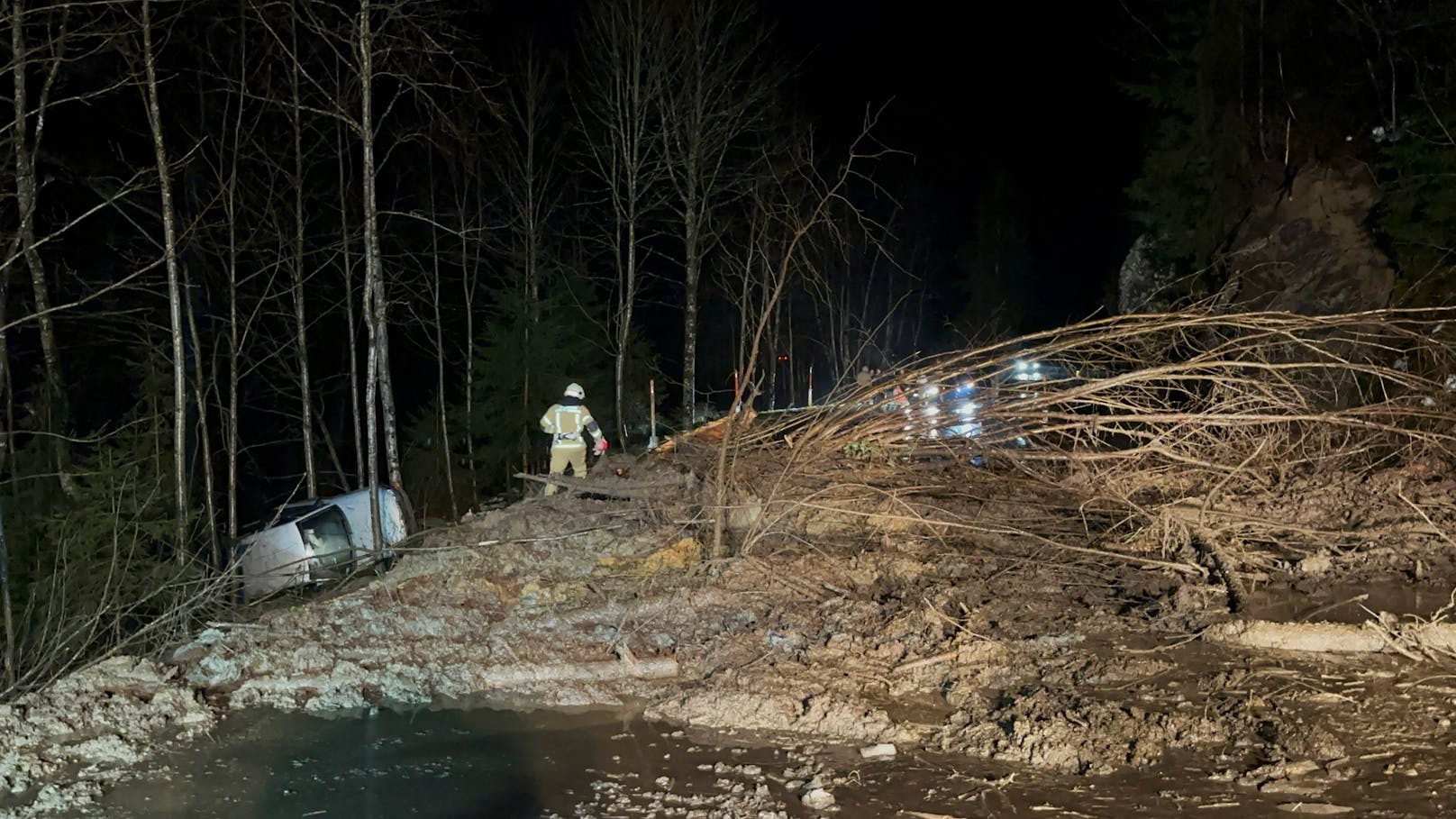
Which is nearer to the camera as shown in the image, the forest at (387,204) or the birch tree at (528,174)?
the forest at (387,204)

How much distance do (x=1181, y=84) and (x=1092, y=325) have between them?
1337 centimetres

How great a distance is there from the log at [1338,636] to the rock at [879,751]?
236cm

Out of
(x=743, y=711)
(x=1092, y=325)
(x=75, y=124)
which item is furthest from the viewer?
(x=75, y=124)

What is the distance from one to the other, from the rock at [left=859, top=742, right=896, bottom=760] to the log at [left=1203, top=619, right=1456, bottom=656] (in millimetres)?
2361

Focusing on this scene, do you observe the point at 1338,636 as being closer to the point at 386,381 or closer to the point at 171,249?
the point at 386,381

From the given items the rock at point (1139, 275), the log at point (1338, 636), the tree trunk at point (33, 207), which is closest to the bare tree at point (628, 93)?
the tree trunk at point (33, 207)

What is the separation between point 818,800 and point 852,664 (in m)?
1.69

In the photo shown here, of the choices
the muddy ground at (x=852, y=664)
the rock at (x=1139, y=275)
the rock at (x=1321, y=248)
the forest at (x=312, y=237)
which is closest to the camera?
the muddy ground at (x=852, y=664)

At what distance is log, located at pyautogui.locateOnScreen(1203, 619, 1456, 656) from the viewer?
18.7 feet

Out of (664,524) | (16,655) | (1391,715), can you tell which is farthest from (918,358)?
(16,655)

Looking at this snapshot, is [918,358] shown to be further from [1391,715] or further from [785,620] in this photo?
[1391,715]

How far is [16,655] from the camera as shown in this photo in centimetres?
724

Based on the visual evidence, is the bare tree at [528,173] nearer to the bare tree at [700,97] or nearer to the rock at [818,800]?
the bare tree at [700,97]

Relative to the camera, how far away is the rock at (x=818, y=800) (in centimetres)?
454
